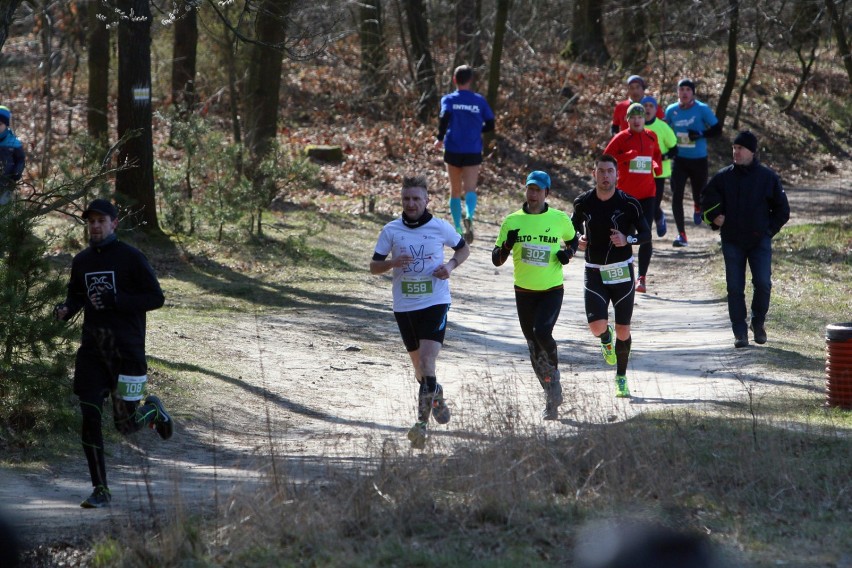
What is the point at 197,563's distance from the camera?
5.48 metres

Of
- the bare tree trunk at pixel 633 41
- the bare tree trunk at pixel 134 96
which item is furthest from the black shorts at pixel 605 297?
the bare tree trunk at pixel 633 41

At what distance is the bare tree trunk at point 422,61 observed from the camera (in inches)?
1115

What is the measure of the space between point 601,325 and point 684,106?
8293 mm

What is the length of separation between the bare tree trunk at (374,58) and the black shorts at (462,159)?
1358 centimetres

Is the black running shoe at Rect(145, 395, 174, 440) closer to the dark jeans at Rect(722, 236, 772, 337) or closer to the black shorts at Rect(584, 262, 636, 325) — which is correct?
the black shorts at Rect(584, 262, 636, 325)

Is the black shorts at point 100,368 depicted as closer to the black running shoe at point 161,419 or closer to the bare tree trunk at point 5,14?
the black running shoe at point 161,419

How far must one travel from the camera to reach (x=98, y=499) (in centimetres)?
660

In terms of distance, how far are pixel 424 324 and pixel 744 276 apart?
4.14 m

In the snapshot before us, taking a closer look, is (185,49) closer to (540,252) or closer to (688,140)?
(688,140)

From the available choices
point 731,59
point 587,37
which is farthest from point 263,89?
point 587,37

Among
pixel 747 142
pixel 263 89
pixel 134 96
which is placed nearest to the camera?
pixel 747 142

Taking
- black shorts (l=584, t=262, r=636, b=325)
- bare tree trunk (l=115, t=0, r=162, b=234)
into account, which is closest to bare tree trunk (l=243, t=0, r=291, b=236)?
bare tree trunk (l=115, t=0, r=162, b=234)

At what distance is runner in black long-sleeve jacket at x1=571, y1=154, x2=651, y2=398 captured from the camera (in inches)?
373

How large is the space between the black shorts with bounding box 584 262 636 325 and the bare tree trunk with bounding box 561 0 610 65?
80.8ft
